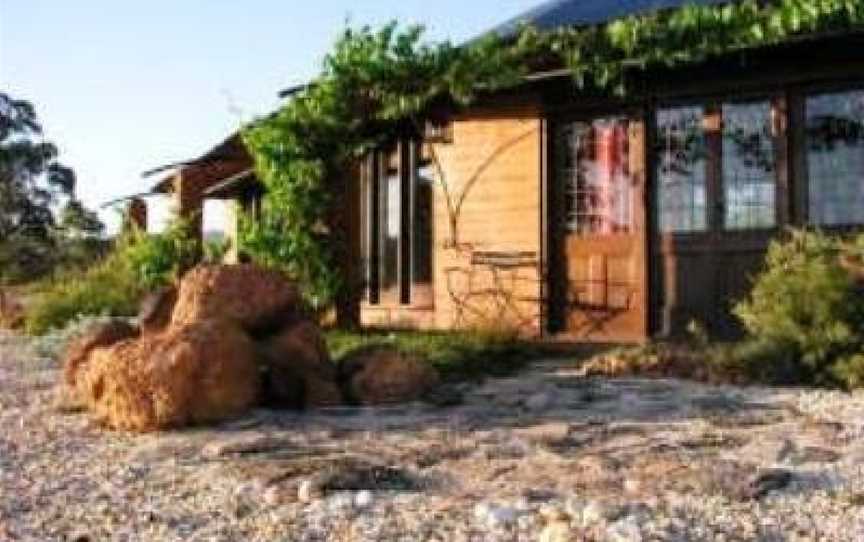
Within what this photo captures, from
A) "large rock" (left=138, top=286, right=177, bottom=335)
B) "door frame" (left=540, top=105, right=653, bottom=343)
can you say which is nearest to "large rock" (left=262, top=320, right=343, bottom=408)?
"large rock" (left=138, top=286, right=177, bottom=335)

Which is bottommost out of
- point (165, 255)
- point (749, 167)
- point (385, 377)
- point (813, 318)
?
point (385, 377)

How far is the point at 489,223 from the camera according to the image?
15148mm

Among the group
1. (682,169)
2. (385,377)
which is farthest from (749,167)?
(385,377)

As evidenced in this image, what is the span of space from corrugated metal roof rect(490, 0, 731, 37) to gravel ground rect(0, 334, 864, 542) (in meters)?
5.44

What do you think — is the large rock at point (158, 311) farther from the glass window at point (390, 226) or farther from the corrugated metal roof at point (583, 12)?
the glass window at point (390, 226)

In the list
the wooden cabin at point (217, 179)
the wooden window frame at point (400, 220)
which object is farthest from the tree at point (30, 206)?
the wooden window frame at point (400, 220)

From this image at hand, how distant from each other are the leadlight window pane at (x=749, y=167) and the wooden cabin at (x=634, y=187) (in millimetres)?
14

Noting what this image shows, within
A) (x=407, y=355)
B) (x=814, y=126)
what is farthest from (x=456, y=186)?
(x=407, y=355)

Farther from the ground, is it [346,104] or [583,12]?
[583,12]

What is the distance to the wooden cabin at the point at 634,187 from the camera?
13.1m

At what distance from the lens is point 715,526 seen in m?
5.80

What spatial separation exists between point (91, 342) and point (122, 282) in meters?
9.64

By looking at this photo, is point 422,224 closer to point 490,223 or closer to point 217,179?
point 490,223

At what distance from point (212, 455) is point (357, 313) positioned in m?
7.05
